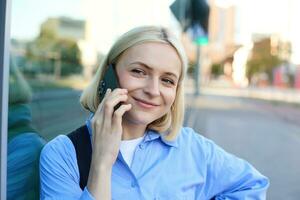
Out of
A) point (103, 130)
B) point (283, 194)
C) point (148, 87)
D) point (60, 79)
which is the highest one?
point (148, 87)

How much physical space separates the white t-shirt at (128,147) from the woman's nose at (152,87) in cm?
21

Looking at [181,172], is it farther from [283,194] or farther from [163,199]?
[283,194]

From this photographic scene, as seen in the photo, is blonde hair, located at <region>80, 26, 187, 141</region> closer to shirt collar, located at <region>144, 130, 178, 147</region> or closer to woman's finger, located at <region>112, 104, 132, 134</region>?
shirt collar, located at <region>144, 130, 178, 147</region>

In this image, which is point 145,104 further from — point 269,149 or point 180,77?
point 269,149

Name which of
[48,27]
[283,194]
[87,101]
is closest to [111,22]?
[48,27]

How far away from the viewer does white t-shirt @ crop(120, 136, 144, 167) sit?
1.72 m

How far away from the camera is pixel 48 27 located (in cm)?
681

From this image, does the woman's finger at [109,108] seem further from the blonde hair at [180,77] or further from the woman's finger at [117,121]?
the blonde hair at [180,77]

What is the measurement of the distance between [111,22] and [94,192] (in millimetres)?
6197

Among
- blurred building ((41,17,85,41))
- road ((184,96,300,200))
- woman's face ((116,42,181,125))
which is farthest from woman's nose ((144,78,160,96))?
blurred building ((41,17,85,41))

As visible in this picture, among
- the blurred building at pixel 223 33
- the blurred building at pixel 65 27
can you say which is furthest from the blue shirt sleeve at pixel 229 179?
the blurred building at pixel 223 33

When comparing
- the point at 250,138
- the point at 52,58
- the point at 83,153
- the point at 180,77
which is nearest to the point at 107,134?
the point at 83,153

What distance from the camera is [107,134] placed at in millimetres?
1486

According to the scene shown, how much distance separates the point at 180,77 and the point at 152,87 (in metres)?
0.15
